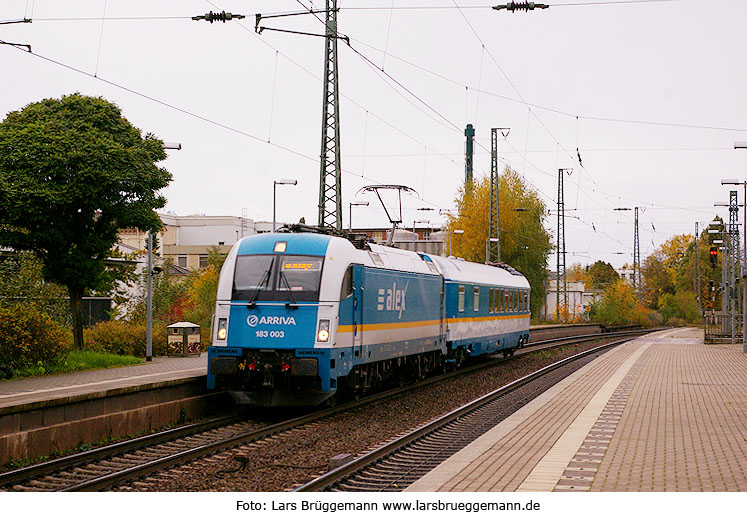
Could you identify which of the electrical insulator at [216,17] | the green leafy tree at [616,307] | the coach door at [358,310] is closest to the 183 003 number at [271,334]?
the coach door at [358,310]

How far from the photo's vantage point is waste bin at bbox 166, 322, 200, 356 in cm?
2759

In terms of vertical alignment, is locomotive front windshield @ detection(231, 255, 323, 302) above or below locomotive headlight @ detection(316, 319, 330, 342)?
above

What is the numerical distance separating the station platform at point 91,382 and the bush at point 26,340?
0.57 meters

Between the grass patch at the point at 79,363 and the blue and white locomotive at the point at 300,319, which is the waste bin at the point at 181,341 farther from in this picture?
the blue and white locomotive at the point at 300,319

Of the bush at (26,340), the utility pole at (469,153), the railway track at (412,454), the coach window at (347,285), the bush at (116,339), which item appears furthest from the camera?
the utility pole at (469,153)

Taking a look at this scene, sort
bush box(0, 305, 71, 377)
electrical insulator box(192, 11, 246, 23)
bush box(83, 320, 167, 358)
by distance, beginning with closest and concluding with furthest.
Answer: electrical insulator box(192, 11, 246, 23) < bush box(0, 305, 71, 377) < bush box(83, 320, 167, 358)

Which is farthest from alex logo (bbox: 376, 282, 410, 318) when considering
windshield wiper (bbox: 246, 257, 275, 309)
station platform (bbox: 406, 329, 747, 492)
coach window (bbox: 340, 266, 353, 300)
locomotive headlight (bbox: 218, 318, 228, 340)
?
station platform (bbox: 406, 329, 747, 492)

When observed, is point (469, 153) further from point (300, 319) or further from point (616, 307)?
point (300, 319)

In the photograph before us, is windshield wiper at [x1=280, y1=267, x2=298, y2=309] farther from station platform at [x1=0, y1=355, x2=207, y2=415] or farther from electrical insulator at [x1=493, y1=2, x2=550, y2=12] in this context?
electrical insulator at [x1=493, y1=2, x2=550, y2=12]

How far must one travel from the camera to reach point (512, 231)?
219 feet

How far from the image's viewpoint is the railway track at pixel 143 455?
32.7 ft

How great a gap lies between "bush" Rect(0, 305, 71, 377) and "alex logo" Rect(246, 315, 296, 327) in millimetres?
6686

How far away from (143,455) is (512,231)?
56647mm
